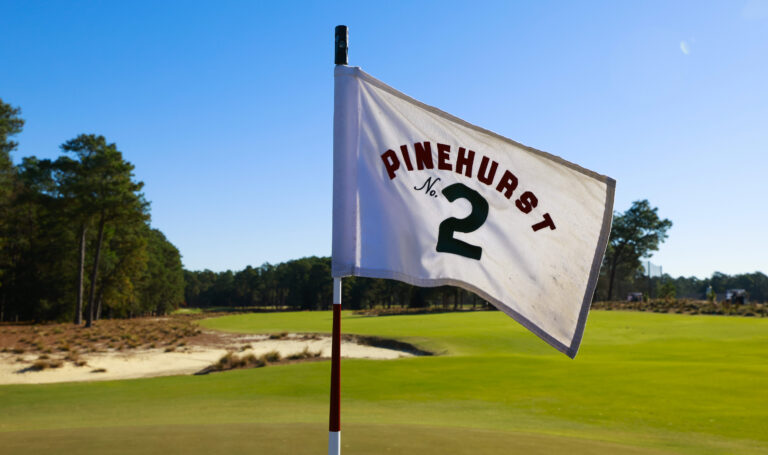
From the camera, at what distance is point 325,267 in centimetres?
13212

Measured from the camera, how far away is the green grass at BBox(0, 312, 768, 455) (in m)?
7.75

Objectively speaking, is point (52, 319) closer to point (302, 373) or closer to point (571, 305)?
point (302, 373)

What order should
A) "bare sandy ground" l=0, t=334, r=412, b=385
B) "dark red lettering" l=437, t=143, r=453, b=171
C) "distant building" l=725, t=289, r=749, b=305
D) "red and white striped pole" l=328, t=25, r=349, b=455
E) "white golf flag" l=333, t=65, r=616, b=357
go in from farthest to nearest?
1. "distant building" l=725, t=289, r=749, b=305
2. "bare sandy ground" l=0, t=334, r=412, b=385
3. "dark red lettering" l=437, t=143, r=453, b=171
4. "white golf flag" l=333, t=65, r=616, b=357
5. "red and white striped pole" l=328, t=25, r=349, b=455

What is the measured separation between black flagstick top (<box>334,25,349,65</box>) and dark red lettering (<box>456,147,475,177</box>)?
116 centimetres

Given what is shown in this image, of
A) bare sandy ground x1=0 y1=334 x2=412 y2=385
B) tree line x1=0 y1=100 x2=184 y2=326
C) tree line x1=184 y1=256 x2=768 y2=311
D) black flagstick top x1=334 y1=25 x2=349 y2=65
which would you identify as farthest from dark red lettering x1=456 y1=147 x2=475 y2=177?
tree line x1=184 y1=256 x2=768 y2=311

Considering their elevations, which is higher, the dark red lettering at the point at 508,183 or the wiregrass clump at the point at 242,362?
the dark red lettering at the point at 508,183

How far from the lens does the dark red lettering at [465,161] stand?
439 centimetres

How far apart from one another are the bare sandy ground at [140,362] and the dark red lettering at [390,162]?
23978 mm

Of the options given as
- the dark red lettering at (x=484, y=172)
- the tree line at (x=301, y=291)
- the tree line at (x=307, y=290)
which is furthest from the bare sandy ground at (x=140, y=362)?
the tree line at (x=307, y=290)

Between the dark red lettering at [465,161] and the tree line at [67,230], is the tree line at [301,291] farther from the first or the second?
the dark red lettering at [465,161]

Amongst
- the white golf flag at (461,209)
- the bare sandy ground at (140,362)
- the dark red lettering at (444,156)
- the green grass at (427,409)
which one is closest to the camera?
the white golf flag at (461,209)

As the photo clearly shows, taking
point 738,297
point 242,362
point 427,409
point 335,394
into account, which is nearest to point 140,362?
point 242,362

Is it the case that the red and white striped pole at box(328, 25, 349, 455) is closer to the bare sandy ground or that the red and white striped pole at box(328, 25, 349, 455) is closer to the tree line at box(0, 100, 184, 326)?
the bare sandy ground

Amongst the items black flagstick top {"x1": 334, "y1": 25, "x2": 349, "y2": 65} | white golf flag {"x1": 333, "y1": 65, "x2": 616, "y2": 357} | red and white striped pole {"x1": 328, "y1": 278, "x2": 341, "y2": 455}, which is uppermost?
black flagstick top {"x1": 334, "y1": 25, "x2": 349, "y2": 65}
